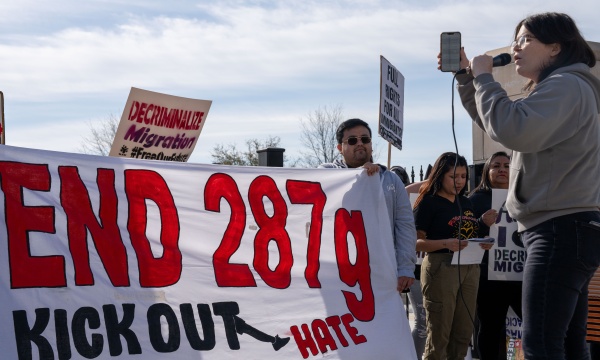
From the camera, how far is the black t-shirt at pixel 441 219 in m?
6.51

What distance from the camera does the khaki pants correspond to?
6.34 meters

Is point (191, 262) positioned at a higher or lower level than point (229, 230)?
lower

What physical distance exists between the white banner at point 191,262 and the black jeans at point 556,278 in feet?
6.02

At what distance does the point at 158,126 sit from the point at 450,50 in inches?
258

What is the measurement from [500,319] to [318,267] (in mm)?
2084

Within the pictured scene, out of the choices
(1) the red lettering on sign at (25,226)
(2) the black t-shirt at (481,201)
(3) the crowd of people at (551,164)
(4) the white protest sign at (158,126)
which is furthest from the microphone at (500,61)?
(4) the white protest sign at (158,126)

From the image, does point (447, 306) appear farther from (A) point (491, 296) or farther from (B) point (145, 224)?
(B) point (145, 224)

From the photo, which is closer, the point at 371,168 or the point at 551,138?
the point at 551,138

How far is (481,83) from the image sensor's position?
3.58m

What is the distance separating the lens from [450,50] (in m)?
4.11

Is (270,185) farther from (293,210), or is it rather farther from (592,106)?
(592,106)

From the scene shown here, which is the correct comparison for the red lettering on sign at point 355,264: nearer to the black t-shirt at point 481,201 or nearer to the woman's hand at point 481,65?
the black t-shirt at point 481,201

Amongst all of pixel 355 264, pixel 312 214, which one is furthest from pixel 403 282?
pixel 312 214

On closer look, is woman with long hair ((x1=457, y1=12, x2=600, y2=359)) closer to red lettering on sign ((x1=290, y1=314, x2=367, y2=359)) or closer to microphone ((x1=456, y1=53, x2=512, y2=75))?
microphone ((x1=456, y1=53, x2=512, y2=75))
